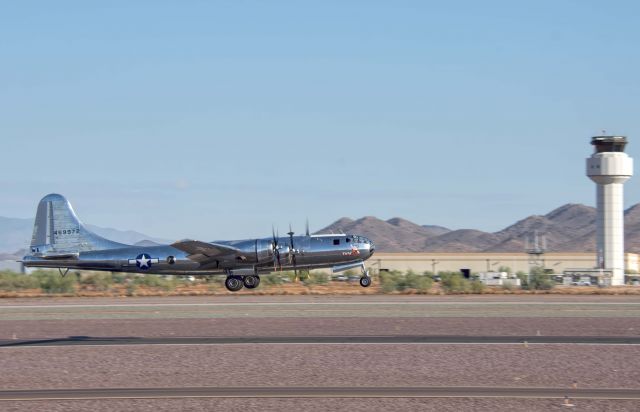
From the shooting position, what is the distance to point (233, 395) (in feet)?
52.2

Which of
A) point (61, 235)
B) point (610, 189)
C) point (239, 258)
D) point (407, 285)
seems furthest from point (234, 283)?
point (610, 189)

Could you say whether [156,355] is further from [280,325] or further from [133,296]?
[133,296]

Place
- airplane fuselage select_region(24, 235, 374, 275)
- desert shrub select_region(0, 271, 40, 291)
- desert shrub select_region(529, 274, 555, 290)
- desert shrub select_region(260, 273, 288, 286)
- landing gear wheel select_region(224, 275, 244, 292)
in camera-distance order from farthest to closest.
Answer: desert shrub select_region(260, 273, 288, 286) → desert shrub select_region(0, 271, 40, 291) → desert shrub select_region(529, 274, 555, 290) → landing gear wheel select_region(224, 275, 244, 292) → airplane fuselage select_region(24, 235, 374, 275)

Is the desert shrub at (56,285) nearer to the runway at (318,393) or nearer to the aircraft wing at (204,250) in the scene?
the aircraft wing at (204,250)

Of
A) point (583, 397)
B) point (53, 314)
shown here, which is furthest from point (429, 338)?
point (53, 314)

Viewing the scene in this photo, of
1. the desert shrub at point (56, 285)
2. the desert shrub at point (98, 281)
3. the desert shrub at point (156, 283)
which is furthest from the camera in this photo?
the desert shrub at point (98, 281)

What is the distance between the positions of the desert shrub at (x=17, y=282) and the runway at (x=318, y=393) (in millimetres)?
46016

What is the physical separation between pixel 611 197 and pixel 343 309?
58064mm

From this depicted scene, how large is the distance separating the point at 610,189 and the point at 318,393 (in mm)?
77238

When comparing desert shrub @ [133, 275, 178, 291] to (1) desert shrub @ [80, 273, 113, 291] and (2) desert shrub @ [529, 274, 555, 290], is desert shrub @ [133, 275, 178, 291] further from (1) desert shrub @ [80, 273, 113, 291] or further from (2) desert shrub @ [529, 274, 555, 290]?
(2) desert shrub @ [529, 274, 555, 290]

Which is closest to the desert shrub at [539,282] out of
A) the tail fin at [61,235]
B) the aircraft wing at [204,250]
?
the aircraft wing at [204,250]

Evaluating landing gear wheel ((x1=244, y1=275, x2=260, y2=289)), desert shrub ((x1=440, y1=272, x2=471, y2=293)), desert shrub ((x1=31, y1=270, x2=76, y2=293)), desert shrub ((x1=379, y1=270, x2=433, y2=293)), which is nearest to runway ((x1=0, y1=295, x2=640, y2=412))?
landing gear wheel ((x1=244, y1=275, x2=260, y2=289))

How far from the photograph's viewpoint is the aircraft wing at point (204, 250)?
4956 centimetres

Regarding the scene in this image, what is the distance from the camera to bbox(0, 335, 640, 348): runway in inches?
943
